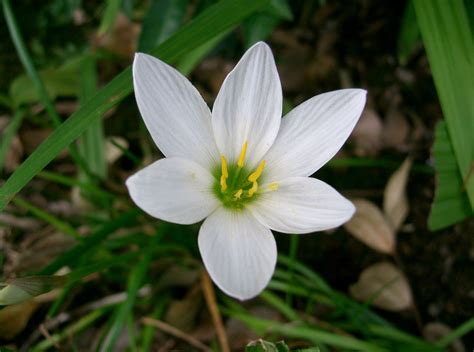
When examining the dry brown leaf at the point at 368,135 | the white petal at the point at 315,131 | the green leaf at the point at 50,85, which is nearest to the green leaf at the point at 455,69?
the white petal at the point at 315,131

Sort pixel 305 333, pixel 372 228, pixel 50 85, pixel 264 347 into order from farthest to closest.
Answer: pixel 50 85
pixel 372 228
pixel 305 333
pixel 264 347

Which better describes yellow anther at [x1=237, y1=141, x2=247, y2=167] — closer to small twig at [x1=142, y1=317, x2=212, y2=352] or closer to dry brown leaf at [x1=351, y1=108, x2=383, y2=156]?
small twig at [x1=142, y1=317, x2=212, y2=352]

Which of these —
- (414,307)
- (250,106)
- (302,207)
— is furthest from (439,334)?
(250,106)

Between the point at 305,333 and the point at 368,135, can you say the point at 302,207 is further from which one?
the point at 368,135

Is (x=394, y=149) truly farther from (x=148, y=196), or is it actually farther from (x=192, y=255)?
(x=148, y=196)

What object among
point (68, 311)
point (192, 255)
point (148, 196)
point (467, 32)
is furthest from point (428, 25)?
point (68, 311)

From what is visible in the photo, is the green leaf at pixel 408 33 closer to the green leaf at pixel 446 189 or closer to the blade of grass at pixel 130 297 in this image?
the green leaf at pixel 446 189
